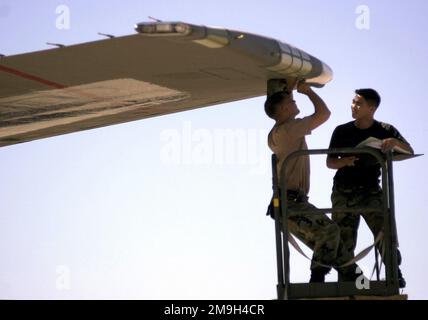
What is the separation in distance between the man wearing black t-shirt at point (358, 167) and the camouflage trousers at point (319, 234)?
49 cm

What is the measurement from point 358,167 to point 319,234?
1194mm

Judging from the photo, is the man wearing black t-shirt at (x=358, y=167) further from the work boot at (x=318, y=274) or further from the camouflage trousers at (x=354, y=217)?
the work boot at (x=318, y=274)

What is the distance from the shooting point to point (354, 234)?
10039 mm

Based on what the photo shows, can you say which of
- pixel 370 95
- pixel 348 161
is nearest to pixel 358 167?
pixel 348 161

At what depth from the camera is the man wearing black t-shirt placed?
32.9 feet

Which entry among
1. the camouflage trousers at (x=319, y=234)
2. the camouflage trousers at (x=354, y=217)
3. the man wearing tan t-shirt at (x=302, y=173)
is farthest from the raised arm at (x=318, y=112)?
the camouflage trousers at (x=354, y=217)

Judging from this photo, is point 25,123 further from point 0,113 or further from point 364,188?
point 364,188

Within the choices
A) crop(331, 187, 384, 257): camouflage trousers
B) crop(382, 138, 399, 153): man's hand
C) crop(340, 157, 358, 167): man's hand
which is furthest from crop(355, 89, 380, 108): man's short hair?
crop(382, 138, 399, 153): man's hand

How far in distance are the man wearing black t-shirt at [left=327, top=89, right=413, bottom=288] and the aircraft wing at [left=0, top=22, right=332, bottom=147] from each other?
0.76 m

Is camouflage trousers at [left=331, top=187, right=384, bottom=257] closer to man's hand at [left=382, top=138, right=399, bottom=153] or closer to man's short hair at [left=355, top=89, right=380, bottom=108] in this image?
man's hand at [left=382, top=138, right=399, bottom=153]

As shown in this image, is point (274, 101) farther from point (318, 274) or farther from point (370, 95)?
point (318, 274)

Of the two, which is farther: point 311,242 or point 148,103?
point 148,103
